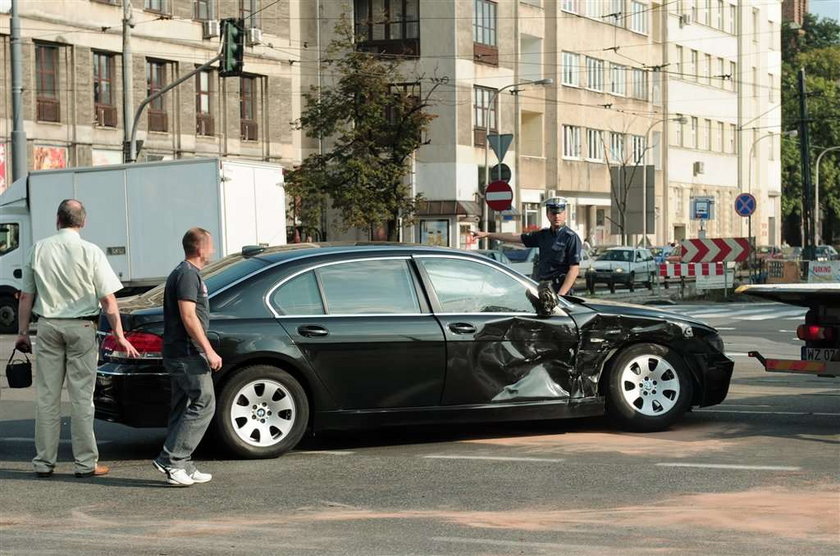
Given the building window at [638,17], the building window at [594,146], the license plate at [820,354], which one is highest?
the building window at [638,17]

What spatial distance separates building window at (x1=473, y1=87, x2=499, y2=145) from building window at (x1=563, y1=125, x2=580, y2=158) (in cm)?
698

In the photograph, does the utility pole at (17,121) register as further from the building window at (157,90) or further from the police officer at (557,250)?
the police officer at (557,250)

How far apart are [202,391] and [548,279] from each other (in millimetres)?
5642

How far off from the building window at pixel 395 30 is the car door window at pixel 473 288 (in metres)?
50.6

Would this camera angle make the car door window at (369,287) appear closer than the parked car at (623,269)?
Yes

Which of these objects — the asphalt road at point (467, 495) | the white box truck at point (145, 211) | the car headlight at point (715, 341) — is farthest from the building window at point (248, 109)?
the car headlight at point (715, 341)

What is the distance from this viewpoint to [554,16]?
224 feet

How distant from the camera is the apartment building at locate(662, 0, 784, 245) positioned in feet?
263

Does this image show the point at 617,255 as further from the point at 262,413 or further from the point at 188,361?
the point at 188,361

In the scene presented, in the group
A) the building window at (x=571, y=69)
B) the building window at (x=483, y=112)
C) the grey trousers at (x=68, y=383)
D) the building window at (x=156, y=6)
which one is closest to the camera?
the grey trousers at (x=68, y=383)

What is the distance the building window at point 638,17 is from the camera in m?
75.8

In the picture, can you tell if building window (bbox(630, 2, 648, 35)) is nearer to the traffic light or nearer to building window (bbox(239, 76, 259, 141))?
building window (bbox(239, 76, 259, 141))

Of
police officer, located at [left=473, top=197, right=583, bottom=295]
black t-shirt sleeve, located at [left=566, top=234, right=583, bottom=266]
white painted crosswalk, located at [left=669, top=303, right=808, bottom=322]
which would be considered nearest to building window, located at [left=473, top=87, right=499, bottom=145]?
white painted crosswalk, located at [left=669, top=303, right=808, bottom=322]

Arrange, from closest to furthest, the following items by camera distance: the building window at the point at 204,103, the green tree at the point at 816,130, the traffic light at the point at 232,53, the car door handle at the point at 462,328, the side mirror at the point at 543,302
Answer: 1. the car door handle at the point at 462,328
2. the side mirror at the point at 543,302
3. the traffic light at the point at 232,53
4. the building window at the point at 204,103
5. the green tree at the point at 816,130
